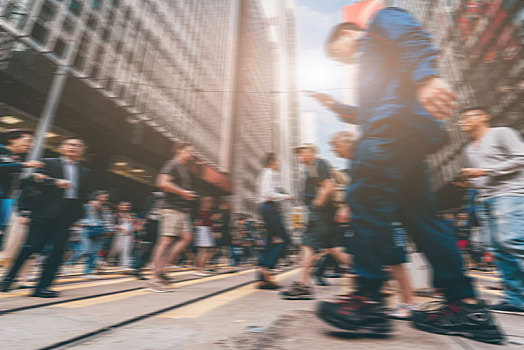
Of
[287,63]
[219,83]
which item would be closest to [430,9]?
[219,83]

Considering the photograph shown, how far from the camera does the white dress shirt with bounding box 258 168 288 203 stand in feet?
13.9

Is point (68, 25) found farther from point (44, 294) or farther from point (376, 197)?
point (376, 197)

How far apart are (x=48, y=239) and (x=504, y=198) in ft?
13.4

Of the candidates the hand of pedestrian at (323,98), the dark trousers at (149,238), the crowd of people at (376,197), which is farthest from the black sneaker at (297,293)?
the dark trousers at (149,238)

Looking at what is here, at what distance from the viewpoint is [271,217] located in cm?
420

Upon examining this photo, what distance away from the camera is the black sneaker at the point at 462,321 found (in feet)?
4.58

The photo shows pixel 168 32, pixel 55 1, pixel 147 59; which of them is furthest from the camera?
pixel 168 32

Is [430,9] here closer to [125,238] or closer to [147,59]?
[147,59]

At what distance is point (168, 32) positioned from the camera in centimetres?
2880

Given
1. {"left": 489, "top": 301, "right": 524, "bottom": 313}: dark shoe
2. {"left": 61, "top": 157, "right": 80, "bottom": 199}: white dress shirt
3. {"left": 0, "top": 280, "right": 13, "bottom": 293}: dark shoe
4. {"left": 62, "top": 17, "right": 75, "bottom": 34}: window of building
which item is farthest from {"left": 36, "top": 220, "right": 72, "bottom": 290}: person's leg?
{"left": 62, "top": 17, "right": 75, "bottom": 34}: window of building

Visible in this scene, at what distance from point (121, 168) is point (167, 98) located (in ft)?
32.7

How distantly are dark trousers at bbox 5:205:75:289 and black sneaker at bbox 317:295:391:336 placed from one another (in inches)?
112

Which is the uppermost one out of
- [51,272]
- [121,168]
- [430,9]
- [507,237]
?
[430,9]

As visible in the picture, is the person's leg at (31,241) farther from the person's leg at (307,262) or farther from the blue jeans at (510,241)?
the blue jeans at (510,241)
